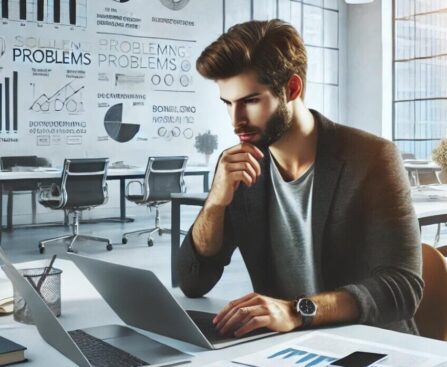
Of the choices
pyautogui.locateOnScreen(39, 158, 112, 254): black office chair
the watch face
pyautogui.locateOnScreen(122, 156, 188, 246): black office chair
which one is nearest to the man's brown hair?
the watch face

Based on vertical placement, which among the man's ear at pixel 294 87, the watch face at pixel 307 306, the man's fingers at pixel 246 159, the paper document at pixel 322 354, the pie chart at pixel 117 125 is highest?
the pie chart at pixel 117 125

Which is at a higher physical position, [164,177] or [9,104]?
[9,104]

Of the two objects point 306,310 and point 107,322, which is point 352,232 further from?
point 107,322

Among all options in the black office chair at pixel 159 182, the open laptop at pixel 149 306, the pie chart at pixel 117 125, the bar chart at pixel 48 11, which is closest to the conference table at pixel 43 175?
the black office chair at pixel 159 182

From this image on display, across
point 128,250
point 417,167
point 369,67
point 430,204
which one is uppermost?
point 369,67

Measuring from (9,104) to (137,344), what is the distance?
775 cm

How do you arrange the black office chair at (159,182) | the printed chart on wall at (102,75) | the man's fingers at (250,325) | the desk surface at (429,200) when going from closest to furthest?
the man's fingers at (250,325) < the desk surface at (429,200) < the black office chair at (159,182) < the printed chart on wall at (102,75)

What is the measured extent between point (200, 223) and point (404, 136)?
1135cm

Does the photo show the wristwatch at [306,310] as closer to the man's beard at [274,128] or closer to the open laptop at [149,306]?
the open laptop at [149,306]

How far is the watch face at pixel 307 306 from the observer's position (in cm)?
136

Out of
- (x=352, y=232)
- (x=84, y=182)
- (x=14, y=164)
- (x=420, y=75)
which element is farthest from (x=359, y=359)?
(x=420, y=75)

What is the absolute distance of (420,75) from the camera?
40.2ft

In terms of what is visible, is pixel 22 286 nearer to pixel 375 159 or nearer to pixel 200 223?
pixel 200 223

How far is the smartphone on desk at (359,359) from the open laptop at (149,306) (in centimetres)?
22
